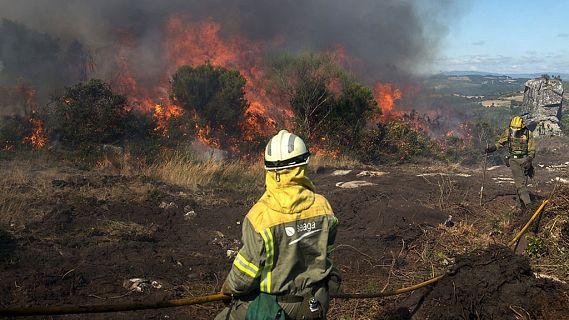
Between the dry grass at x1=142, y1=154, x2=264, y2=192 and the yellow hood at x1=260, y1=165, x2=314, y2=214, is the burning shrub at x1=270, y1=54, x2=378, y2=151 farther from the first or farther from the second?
the yellow hood at x1=260, y1=165, x2=314, y2=214

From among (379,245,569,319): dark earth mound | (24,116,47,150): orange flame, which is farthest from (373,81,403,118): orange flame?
(379,245,569,319): dark earth mound

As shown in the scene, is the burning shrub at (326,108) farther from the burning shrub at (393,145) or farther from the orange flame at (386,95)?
the orange flame at (386,95)

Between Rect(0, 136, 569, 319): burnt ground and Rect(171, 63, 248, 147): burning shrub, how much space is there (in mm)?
6224

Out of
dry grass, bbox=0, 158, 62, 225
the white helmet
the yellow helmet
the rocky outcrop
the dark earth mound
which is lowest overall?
the rocky outcrop

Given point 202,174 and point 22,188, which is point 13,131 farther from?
point 202,174

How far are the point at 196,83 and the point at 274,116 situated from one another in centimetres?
396

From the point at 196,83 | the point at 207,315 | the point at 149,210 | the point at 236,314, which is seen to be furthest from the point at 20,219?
the point at 196,83

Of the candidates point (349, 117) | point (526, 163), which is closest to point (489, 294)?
point (526, 163)

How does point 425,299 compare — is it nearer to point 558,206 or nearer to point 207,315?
point 207,315

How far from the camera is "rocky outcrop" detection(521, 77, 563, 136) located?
2890 centimetres

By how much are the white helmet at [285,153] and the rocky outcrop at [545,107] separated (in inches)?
1184

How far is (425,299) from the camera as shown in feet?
16.5

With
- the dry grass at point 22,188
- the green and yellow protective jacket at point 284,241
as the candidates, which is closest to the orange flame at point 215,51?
the dry grass at point 22,188

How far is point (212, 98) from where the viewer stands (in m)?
17.7
